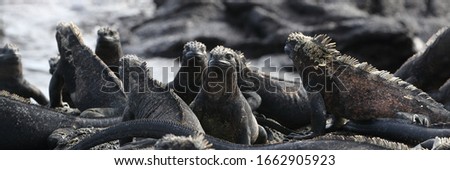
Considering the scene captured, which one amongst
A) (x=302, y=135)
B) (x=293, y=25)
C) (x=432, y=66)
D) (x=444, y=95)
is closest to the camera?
(x=302, y=135)

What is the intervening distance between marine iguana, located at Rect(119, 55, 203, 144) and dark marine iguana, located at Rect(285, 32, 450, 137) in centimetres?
114

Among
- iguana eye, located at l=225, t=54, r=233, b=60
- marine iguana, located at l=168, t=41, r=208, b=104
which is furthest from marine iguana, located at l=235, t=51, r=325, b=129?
iguana eye, located at l=225, t=54, r=233, b=60

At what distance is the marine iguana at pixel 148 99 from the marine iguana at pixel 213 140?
435 millimetres

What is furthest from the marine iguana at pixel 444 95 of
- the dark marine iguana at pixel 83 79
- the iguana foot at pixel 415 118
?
the dark marine iguana at pixel 83 79

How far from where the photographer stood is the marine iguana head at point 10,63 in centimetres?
1171

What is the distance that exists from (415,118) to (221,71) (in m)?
1.50

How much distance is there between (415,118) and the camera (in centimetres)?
896

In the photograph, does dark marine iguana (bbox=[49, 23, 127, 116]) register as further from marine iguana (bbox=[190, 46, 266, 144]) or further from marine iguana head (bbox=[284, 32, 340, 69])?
marine iguana head (bbox=[284, 32, 340, 69])

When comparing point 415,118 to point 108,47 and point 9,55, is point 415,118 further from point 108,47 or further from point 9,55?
point 9,55

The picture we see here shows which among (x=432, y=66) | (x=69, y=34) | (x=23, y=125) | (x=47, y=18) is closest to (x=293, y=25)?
(x=47, y=18)

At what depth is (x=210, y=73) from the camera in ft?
28.7

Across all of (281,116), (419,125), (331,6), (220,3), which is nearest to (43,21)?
(220,3)

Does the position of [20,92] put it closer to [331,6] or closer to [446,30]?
[446,30]

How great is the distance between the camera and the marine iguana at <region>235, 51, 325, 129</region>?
10.4 metres
